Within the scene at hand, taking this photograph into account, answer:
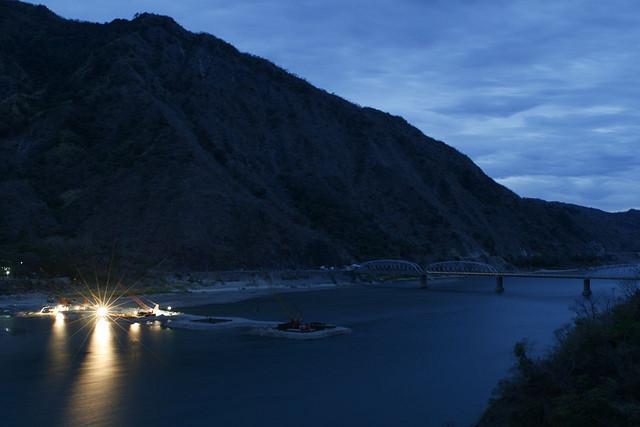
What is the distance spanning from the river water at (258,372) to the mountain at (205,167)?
141 ft

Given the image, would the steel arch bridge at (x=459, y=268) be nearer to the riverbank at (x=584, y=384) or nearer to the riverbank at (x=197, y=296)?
the riverbank at (x=197, y=296)

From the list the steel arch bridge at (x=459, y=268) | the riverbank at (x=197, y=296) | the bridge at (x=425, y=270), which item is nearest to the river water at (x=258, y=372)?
the riverbank at (x=197, y=296)

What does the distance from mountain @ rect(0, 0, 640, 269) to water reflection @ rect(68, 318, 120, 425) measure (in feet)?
157

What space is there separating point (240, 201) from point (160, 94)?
38.5 meters

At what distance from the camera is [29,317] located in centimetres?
6481

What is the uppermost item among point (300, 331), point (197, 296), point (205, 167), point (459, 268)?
point (205, 167)

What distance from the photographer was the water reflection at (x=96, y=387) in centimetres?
2883

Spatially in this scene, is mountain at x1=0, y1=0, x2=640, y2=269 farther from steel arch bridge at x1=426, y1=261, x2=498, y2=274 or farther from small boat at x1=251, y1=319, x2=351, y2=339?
small boat at x1=251, y1=319, x2=351, y2=339

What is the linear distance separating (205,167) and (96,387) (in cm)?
8769

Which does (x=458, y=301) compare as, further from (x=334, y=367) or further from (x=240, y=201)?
(x=334, y=367)

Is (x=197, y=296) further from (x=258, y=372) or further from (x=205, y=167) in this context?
(x=258, y=372)

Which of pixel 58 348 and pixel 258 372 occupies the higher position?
pixel 58 348

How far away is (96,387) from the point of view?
34.2m

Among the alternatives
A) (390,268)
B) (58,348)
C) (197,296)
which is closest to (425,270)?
(390,268)
